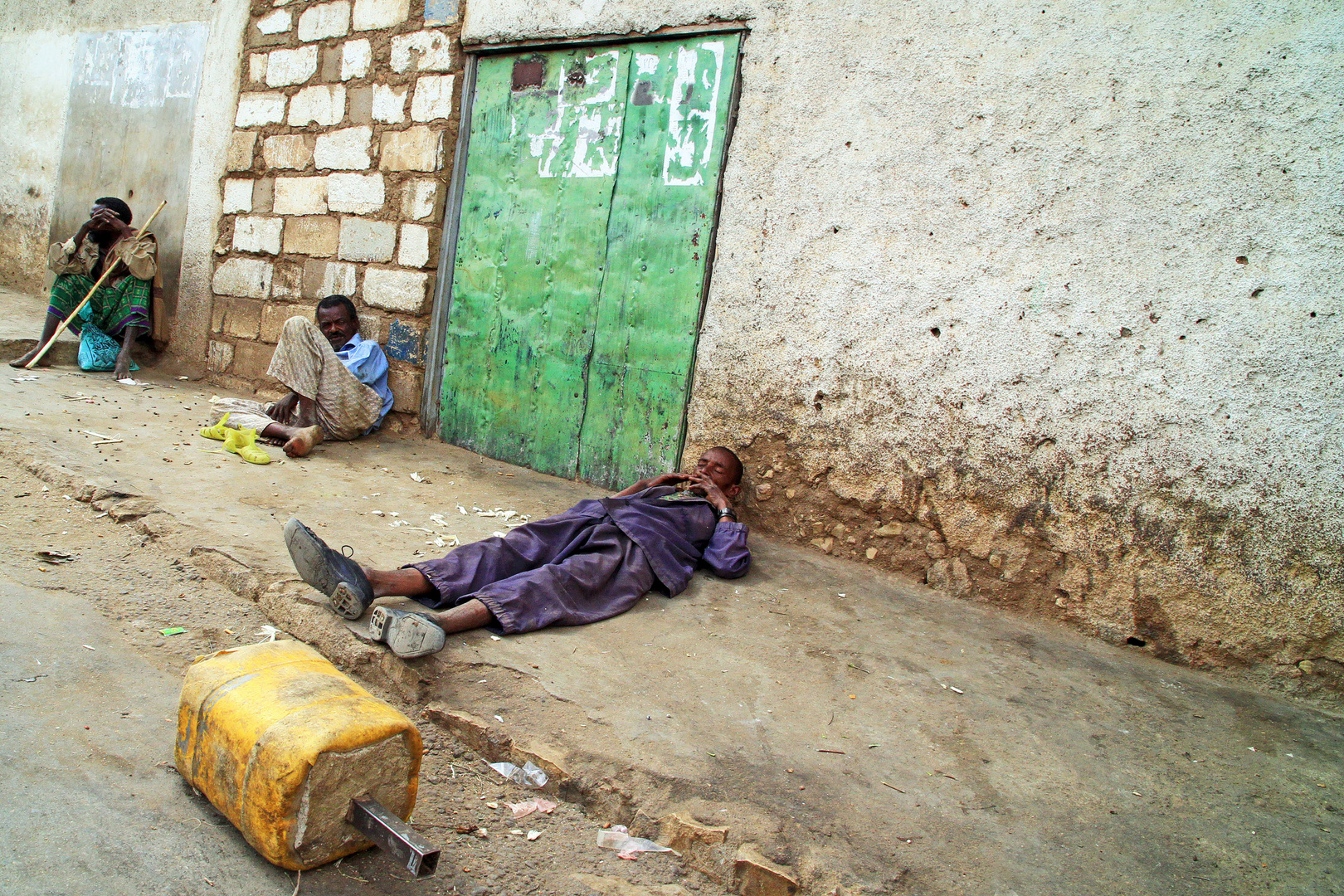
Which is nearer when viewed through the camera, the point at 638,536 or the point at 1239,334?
the point at 1239,334

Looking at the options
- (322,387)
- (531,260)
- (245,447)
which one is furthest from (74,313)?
(531,260)

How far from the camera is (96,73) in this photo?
22.7 ft

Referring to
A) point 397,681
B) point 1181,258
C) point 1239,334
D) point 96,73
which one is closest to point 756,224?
point 1181,258

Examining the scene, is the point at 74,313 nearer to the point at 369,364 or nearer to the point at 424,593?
the point at 369,364

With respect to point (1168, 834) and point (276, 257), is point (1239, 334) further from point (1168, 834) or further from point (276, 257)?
point (276, 257)

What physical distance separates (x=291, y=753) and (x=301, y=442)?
315 centimetres

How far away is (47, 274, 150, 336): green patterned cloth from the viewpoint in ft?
19.6

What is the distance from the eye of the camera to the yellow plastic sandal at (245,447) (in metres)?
4.29

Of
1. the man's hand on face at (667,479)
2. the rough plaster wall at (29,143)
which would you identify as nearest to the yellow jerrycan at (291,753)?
the man's hand on face at (667,479)

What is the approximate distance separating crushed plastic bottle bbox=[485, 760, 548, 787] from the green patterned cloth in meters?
5.30

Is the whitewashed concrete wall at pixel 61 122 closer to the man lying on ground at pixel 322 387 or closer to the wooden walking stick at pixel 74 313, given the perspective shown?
the wooden walking stick at pixel 74 313

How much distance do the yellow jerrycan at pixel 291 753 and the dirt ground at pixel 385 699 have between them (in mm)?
105

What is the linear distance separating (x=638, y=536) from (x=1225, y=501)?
6.78 feet

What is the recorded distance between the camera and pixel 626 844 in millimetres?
2047
